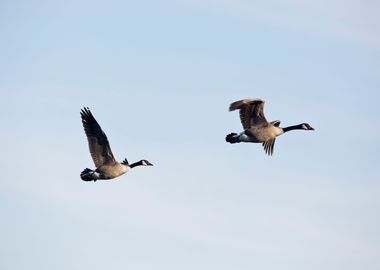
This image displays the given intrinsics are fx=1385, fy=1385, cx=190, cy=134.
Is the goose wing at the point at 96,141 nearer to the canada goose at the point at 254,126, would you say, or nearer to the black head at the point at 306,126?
the canada goose at the point at 254,126

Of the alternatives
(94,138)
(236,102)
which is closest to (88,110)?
(94,138)

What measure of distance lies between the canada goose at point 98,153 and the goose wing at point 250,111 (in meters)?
4.85

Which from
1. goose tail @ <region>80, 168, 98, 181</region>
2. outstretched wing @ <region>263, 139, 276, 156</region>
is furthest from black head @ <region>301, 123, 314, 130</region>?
goose tail @ <region>80, 168, 98, 181</region>

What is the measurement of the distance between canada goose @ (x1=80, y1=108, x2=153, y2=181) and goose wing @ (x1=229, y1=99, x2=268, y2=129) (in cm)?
485

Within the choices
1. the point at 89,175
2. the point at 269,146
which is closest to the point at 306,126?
the point at 269,146

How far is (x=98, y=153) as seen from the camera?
1987 inches

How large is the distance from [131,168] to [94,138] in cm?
299

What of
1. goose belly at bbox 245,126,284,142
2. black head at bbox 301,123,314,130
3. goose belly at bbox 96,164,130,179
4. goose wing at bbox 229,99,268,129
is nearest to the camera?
goose wing at bbox 229,99,268,129

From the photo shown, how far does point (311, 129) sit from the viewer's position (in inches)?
2098

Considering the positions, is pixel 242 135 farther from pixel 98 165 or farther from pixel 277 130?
pixel 98 165

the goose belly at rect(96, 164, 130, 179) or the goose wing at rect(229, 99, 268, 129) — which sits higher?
the goose wing at rect(229, 99, 268, 129)

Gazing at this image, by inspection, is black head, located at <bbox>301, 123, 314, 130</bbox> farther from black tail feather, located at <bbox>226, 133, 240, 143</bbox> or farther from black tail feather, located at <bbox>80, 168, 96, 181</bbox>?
black tail feather, located at <bbox>80, 168, 96, 181</bbox>

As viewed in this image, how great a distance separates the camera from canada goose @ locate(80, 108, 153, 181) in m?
50.2

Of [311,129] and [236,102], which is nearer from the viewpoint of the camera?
[236,102]
